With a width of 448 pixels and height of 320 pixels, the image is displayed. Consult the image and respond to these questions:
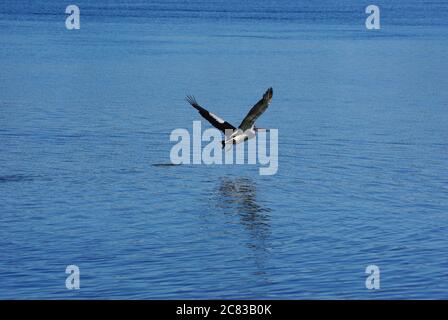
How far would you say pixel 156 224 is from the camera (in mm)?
27250

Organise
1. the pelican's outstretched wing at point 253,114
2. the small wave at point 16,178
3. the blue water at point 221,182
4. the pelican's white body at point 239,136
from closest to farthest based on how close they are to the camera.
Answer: the blue water at point 221,182 < the pelican's outstretched wing at point 253,114 < the small wave at point 16,178 < the pelican's white body at point 239,136

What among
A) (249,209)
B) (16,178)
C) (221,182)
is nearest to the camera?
(249,209)

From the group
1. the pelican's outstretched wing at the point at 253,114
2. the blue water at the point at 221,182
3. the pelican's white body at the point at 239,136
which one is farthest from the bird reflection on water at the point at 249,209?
the pelican's outstretched wing at the point at 253,114

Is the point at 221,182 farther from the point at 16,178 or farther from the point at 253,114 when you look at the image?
the point at 16,178

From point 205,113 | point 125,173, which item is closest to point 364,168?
point 205,113

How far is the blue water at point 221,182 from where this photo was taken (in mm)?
23219

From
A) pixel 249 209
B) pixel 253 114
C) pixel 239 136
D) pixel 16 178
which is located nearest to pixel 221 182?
pixel 239 136

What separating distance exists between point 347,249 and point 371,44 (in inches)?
2144

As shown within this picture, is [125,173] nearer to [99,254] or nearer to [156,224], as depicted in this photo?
[156,224]

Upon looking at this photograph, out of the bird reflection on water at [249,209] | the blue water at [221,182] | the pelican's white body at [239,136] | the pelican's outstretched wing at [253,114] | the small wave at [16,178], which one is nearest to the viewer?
the blue water at [221,182]

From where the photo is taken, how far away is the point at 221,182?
3188 cm

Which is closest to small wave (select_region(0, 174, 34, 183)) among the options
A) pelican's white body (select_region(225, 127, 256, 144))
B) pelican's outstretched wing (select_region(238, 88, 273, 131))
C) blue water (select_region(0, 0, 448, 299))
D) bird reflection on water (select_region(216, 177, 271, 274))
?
blue water (select_region(0, 0, 448, 299))

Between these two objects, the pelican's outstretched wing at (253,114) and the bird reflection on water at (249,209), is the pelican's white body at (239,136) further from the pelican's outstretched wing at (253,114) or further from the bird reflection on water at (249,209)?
the bird reflection on water at (249,209)

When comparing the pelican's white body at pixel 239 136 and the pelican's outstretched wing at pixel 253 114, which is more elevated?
the pelican's outstretched wing at pixel 253 114
